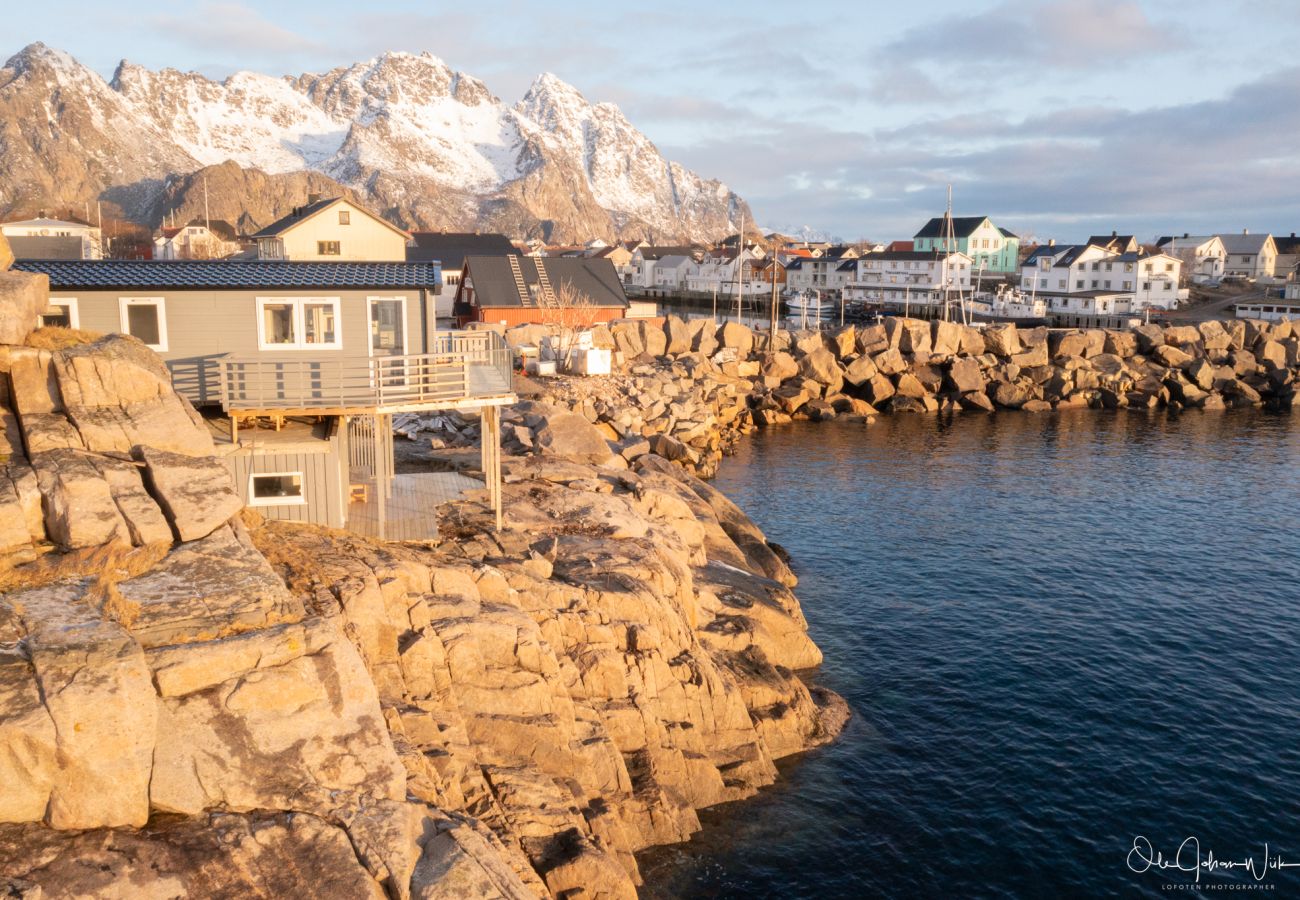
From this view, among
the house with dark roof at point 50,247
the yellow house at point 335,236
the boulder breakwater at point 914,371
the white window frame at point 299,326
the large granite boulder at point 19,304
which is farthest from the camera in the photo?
the boulder breakwater at point 914,371

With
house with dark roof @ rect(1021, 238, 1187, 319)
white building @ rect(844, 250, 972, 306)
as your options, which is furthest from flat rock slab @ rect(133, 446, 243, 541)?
white building @ rect(844, 250, 972, 306)

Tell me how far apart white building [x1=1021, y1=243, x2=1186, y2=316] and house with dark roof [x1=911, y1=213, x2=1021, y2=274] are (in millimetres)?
23779

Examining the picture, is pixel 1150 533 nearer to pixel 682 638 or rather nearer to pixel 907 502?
pixel 907 502

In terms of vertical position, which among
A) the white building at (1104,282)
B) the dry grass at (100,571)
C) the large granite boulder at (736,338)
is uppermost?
the white building at (1104,282)

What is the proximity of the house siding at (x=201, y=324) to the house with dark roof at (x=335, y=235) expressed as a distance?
65.5 feet

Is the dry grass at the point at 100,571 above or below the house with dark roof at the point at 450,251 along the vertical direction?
below

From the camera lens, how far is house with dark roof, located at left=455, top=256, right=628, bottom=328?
251 ft

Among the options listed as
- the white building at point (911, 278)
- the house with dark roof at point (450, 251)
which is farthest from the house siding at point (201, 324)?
the white building at point (911, 278)

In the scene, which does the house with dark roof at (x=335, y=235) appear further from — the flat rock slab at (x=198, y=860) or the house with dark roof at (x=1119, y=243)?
the house with dark roof at (x=1119, y=243)

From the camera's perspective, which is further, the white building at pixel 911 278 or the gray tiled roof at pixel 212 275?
the white building at pixel 911 278

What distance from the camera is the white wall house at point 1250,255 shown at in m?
160

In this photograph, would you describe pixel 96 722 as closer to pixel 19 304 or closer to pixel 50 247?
pixel 19 304

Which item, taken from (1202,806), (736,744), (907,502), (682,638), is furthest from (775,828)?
(907,502)

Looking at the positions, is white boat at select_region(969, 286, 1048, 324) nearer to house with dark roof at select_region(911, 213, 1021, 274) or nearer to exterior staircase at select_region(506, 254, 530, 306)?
house with dark roof at select_region(911, 213, 1021, 274)
